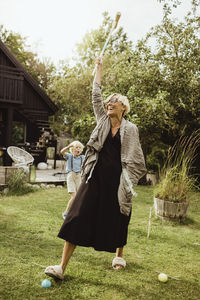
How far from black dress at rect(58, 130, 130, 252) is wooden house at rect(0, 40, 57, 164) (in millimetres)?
11394

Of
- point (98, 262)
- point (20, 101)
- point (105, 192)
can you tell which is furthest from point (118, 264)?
point (20, 101)

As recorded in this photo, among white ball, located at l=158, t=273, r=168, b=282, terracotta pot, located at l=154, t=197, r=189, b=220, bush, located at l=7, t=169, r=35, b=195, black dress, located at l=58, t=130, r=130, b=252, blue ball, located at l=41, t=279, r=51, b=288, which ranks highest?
black dress, located at l=58, t=130, r=130, b=252

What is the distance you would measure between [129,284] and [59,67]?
2458cm

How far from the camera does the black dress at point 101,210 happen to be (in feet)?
9.28

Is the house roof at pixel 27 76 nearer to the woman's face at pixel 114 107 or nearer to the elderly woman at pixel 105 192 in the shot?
the woman's face at pixel 114 107

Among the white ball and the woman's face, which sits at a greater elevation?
the woman's face

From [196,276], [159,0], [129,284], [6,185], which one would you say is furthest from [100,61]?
[6,185]

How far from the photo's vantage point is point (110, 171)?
115 inches

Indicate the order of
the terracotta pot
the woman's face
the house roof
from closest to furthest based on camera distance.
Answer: the woman's face → the terracotta pot → the house roof

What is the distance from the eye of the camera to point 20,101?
1414 centimetres

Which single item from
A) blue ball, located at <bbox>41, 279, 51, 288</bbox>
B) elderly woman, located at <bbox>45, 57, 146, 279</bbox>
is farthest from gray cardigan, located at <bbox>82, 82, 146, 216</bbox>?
blue ball, located at <bbox>41, 279, 51, 288</bbox>

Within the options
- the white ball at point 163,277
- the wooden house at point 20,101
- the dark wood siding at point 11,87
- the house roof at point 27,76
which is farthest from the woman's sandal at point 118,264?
the house roof at point 27,76

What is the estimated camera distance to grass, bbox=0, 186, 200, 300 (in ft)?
9.16

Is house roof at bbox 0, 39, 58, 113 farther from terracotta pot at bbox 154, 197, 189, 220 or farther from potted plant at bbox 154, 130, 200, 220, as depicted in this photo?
terracotta pot at bbox 154, 197, 189, 220
